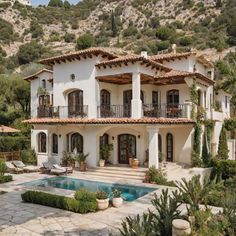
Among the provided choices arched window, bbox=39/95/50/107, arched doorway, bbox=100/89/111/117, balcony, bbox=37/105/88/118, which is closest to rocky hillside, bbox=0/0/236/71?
arched window, bbox=39/95/50/107

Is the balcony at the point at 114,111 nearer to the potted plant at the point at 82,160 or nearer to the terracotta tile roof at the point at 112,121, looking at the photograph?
the terracotta tile roof at the point at 112,121

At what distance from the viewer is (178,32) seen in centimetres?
A: 7562

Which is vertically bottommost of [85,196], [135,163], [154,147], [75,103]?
[85,196]

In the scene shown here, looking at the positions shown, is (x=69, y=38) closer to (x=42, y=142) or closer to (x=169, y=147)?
(x=42, y=142)

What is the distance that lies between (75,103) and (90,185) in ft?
27.3

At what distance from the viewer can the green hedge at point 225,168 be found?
2152 cm

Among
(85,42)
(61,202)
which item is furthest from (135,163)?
(85,42)

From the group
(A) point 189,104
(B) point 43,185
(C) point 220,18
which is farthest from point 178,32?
(B) point 43,185

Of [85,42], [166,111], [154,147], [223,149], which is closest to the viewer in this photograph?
[154,147]

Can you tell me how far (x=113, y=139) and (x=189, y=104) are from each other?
21.8 ft

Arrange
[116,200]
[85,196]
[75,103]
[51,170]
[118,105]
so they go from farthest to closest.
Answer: [75,103] → [118,105] → [51,170] → [116,200] → [85,196]

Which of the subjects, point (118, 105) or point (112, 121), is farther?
point (118, 105)

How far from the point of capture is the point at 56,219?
13.2 metres

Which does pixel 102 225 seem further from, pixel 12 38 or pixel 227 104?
pixel 12 38
